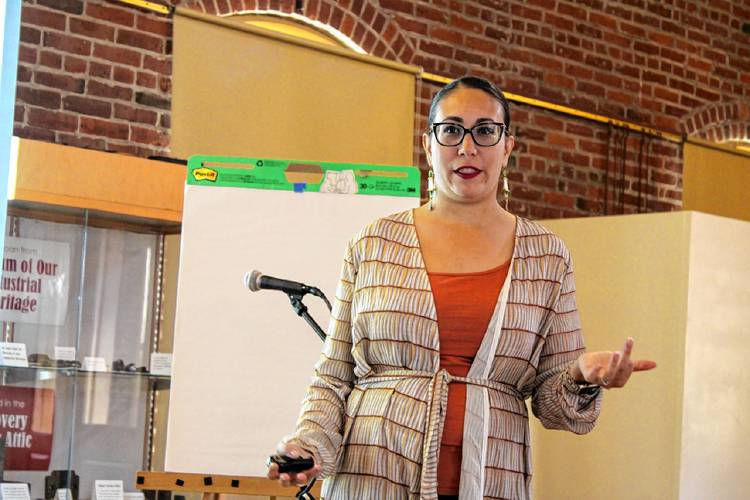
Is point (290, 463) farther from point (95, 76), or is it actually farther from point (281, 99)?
point (281, 99)

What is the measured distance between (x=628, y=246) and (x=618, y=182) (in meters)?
1.56

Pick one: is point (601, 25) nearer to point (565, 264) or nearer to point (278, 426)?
point (278, 426)

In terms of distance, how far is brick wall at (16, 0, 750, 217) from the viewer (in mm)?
4406

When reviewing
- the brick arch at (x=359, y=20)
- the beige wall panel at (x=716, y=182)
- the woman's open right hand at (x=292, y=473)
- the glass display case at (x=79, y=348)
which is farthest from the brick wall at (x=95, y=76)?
the beige wall panel at (x=716, y=182)

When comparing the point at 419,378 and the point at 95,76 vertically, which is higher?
the point at 95,76

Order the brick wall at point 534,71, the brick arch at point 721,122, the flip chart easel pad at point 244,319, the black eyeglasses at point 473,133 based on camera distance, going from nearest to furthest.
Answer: the black eyeglasses at point 473,133 < the flip chart easel pad at point 244,319 < the brick wall at point 534,71 < the brick arch at point 721,122

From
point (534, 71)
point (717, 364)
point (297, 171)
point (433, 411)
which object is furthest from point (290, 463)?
point (534, 71)

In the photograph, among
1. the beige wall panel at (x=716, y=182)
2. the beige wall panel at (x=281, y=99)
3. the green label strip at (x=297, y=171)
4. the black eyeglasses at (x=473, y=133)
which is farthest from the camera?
the beige wall panel at (x=716, y=182)

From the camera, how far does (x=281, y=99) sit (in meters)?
4.98

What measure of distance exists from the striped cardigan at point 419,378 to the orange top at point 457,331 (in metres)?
0.01

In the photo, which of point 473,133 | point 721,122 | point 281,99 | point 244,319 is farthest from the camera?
point 721,122

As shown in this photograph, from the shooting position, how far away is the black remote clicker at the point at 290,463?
1671 millimetres

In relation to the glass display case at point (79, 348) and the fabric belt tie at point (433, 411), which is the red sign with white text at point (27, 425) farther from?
the fabric belt tie at point (433, 411)

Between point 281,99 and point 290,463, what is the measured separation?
11.3 ft
